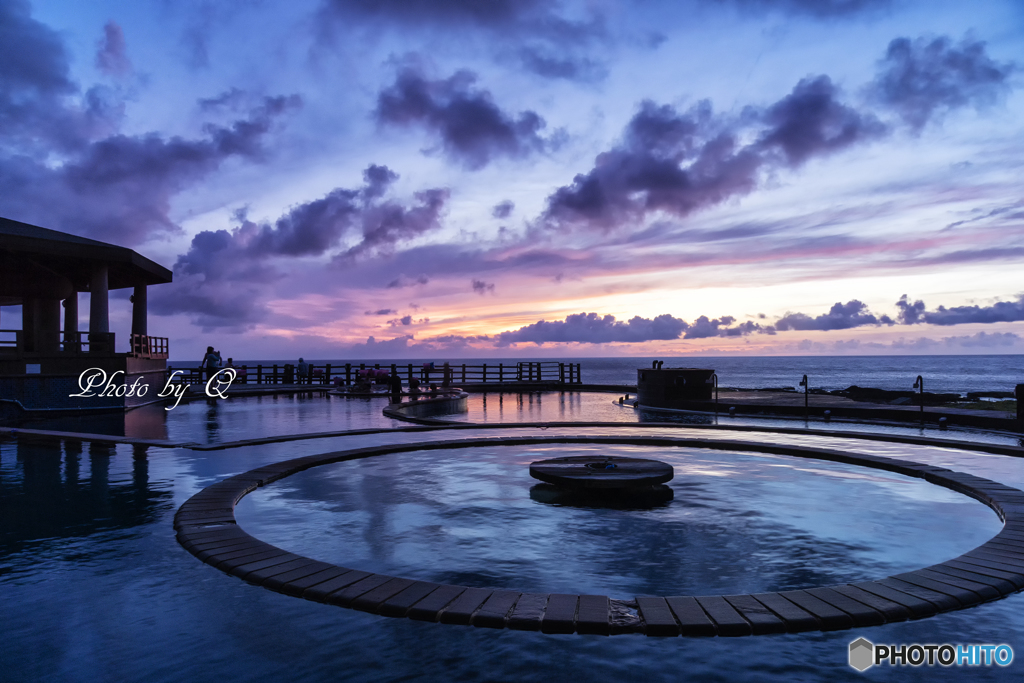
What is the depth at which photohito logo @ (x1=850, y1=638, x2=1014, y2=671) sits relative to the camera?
3.09m

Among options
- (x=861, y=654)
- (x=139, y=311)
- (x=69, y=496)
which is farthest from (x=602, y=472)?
(x=139, y=311)

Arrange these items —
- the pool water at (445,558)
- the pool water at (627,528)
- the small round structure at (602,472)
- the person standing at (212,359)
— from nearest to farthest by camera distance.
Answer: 1. the pool water at (445,558)
2. the pool water at (627,528)
3. the small round structure at (602,472)
4. the person standing at (212,359)

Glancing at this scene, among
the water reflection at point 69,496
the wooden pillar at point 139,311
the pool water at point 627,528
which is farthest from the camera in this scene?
the wooden pillar at point 139,311

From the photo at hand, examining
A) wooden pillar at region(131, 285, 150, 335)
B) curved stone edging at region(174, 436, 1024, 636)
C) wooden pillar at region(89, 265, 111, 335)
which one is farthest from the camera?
wooden pillar at region(131, 285, 150, 335)

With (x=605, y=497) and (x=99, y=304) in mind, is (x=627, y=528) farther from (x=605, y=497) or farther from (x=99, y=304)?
(x=99, y=304)

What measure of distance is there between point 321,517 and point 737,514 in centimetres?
413

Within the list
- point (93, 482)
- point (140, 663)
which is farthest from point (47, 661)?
point (93, 482)

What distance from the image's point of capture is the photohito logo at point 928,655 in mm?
3088

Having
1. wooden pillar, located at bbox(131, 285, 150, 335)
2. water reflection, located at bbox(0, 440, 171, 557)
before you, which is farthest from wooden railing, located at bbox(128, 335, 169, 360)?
water reflection, located at bbox(0, 440, 171, 557)

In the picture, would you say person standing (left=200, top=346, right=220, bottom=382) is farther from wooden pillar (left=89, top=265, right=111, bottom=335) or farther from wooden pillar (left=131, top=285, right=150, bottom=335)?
wooden pillar (left=89, top=265, right=111, bottom=335)

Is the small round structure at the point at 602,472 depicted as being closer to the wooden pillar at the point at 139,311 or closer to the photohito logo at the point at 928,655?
the photohito logo at the point at 928,655

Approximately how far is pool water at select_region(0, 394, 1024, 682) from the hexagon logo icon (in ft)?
0.19

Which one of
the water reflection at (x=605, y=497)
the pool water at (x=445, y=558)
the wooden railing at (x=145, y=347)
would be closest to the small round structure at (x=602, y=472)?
the water reflection at (x=605, y=497)

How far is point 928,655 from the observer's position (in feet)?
10.4
